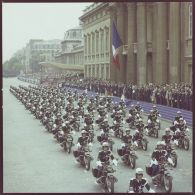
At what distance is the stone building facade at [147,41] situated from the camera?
41.3 m

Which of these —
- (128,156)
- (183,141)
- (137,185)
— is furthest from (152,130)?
(137,185)

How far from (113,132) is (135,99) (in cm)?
1600

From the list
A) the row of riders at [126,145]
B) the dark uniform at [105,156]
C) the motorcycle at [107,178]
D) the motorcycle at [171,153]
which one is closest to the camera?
the motorcycle at [107,178]

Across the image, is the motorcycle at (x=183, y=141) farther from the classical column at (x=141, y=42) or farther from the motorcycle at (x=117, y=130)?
the classical column at (x=141, y=42)

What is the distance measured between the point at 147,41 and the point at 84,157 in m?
33.7

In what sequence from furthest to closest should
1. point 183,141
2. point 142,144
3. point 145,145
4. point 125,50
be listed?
point 125,50
point 183,141
point 142,144
point 145,145

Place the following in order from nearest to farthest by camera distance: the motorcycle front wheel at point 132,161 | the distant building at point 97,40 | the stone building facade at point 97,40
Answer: the motorcycle front wheel at point 132,161 → the distant building at point 97,40 → the stone building facade at point 97,40

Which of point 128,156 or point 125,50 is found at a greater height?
point 125,50

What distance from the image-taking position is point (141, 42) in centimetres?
4838

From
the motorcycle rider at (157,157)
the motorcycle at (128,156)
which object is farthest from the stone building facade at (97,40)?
the motorcycle rider at (157,157)

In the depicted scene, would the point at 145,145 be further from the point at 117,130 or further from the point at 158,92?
the point at 158,92

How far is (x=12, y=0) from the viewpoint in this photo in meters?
13.0

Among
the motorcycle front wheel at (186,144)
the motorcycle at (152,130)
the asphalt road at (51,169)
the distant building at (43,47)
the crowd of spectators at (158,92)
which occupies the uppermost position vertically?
the distant building at (43,47)

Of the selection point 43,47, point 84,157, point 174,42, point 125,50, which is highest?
point 43,47
